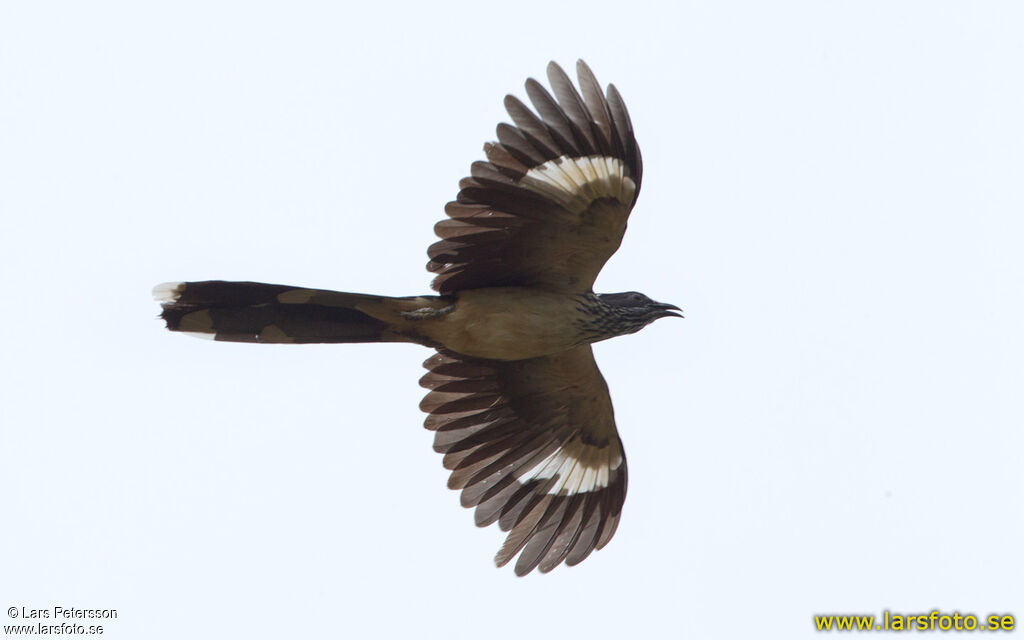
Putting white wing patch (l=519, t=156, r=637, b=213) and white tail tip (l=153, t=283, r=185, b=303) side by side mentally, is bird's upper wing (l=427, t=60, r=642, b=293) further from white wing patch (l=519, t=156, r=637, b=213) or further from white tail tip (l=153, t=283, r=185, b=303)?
white tail tip (l=153, t=283, r=185, b=303)

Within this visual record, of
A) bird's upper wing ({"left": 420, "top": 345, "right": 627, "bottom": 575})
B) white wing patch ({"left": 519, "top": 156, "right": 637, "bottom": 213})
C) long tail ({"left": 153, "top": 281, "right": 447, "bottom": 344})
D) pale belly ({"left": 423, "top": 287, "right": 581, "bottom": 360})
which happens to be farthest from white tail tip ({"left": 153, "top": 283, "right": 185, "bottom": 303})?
white wing patch ({"left": 519, "top": 156, "right": 637, "bottom": 213})

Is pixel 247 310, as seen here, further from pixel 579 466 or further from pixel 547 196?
pixel 579 466

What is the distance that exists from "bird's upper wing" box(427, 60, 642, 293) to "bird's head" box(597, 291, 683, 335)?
0.85 feet

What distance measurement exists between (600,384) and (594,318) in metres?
0.65

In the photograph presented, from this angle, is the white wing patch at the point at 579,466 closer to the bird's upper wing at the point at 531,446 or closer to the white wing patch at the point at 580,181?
the bird's upper wing at the point at 531,446

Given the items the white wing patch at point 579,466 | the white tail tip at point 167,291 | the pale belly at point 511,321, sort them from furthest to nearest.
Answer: the white wing patch at point 579,466
the pale belly at point 511,321
the white tail tip at point 167,291

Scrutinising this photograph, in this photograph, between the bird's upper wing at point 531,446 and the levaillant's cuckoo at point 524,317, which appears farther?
the bird's upper wing at point 531,446

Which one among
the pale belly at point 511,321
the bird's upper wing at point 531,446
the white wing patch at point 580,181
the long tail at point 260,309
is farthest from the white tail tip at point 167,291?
the white wing patch at point 580,181

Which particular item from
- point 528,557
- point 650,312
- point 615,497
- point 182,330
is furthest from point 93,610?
point 650,312

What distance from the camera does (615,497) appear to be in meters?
7.25

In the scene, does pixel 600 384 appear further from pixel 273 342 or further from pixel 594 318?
pixel 273 342

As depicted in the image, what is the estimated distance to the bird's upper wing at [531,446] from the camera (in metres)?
7.00

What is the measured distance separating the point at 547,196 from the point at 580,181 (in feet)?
0.64

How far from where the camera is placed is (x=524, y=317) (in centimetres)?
652
